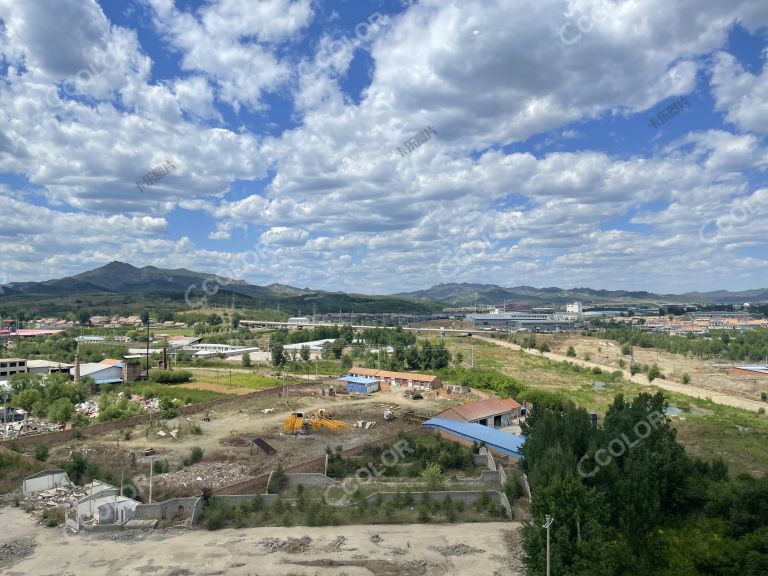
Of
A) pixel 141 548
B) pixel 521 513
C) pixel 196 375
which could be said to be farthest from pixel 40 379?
pixel 521 513

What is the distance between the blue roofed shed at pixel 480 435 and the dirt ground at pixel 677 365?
28250 mm

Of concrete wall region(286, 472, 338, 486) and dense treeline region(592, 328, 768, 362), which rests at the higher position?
dense treeline region(592, 328, 768, 362)

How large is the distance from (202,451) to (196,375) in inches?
970

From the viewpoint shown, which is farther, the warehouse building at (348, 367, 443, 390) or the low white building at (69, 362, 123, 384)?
the low white building at (69, 362, 123, 384)

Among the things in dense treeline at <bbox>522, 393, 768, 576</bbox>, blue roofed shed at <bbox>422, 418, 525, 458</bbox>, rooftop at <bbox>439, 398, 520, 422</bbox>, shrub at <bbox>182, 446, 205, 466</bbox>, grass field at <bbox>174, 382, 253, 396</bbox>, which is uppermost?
dense treeline at <bbox>522, 393, 768, 576</bbox>

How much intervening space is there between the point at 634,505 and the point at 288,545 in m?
9.17

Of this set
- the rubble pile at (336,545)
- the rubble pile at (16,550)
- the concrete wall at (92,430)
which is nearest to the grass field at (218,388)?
the concrete wall at (92,430)

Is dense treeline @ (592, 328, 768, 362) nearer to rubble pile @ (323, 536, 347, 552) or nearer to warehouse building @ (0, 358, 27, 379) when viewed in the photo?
rubble pile @ (323, 536, 347, 552)

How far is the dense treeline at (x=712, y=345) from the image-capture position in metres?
61.8

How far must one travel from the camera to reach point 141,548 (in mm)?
14844

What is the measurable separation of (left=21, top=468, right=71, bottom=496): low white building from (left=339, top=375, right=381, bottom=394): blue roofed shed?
22386mm

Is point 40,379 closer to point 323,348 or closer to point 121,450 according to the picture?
point 121,450

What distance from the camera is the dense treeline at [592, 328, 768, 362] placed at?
6181 cm

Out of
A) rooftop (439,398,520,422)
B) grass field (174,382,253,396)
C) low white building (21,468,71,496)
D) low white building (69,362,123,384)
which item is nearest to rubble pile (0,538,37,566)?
low white building (21,468,71,496)
